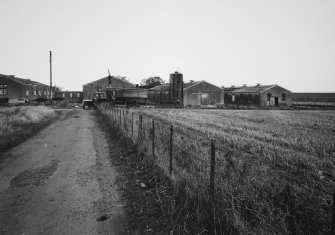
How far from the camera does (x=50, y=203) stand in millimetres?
4918

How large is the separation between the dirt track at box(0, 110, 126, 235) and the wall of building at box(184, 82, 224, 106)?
3882cm

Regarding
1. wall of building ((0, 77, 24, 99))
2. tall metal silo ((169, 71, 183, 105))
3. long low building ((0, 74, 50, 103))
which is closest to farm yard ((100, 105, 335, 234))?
tall metal silo ((169, 71, 183, 105))

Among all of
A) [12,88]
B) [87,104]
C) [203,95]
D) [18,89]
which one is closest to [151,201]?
[87,104]

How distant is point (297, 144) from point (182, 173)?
6222 mm

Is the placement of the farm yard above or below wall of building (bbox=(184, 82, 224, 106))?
below

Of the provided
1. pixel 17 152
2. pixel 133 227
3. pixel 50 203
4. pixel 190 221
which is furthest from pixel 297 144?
pixel 17 152

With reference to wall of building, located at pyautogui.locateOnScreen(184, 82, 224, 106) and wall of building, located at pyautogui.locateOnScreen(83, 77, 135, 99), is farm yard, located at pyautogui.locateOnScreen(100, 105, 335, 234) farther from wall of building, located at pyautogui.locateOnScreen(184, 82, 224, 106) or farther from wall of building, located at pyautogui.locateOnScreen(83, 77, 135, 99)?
wall of building, located at pyautogui.locateOnScreen(83, 77, 135, 99)

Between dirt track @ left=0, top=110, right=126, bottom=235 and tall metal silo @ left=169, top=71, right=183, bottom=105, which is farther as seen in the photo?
tall metal silo @ left=169, top=71, right=183, bottom=105

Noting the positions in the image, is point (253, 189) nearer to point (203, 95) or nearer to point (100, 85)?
point (203, 95)

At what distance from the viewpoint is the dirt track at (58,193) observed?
4.08m

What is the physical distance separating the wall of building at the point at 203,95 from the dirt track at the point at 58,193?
127 feet

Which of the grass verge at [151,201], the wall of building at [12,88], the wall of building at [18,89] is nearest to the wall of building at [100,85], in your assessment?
the wall of building at [18,89]

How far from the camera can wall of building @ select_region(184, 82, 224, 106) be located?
4744 cm

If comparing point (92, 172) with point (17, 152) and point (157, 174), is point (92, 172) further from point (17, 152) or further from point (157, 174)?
point (17, 152)
